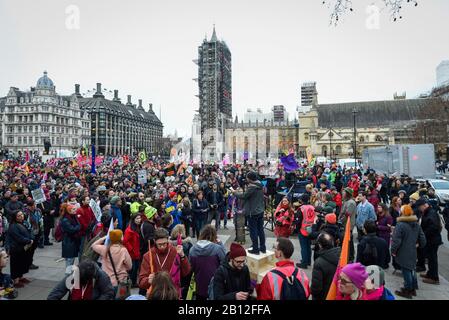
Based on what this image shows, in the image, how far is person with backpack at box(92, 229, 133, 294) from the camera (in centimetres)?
446

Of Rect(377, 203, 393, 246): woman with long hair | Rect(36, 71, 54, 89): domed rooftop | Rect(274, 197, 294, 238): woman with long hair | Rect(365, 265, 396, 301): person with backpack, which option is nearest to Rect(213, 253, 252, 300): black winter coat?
Rect(365, 265, 396, 301): person with backpack

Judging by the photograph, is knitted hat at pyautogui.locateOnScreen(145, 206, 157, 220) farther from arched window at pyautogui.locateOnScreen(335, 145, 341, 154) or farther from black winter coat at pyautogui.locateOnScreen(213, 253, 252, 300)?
arched window at pyautogui.locateOnScreen(335, 145, 341, 154)

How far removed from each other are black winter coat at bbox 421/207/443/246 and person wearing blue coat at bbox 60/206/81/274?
8.19m

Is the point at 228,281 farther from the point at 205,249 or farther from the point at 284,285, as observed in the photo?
the point at 205,249

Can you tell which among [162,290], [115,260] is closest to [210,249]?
[162,290]

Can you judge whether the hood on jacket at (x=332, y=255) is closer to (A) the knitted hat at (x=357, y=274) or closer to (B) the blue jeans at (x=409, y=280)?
(A) the knitted hat at (x=357, y=274)

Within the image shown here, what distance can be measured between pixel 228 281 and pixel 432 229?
563cm

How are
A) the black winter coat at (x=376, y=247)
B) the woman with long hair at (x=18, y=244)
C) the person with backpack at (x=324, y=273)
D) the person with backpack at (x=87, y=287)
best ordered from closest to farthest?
1. the person with backpack at (x=87, y=287)
2. the person with backpack at (x=324, y=273)
3. the black winter coat at (x=376, y=247)
4. the woman with long hair at (x=18, y=244)

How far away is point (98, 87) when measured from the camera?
10412cm

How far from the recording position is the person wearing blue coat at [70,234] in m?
6.76

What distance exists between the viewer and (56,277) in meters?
7.11

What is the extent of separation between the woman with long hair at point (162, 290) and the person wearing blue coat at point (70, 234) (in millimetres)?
4677

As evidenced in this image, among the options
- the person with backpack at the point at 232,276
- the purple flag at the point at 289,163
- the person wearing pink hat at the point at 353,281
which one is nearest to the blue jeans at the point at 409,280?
the person wearing pink hat at the point at 353,281

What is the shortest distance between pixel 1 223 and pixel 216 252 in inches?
278
